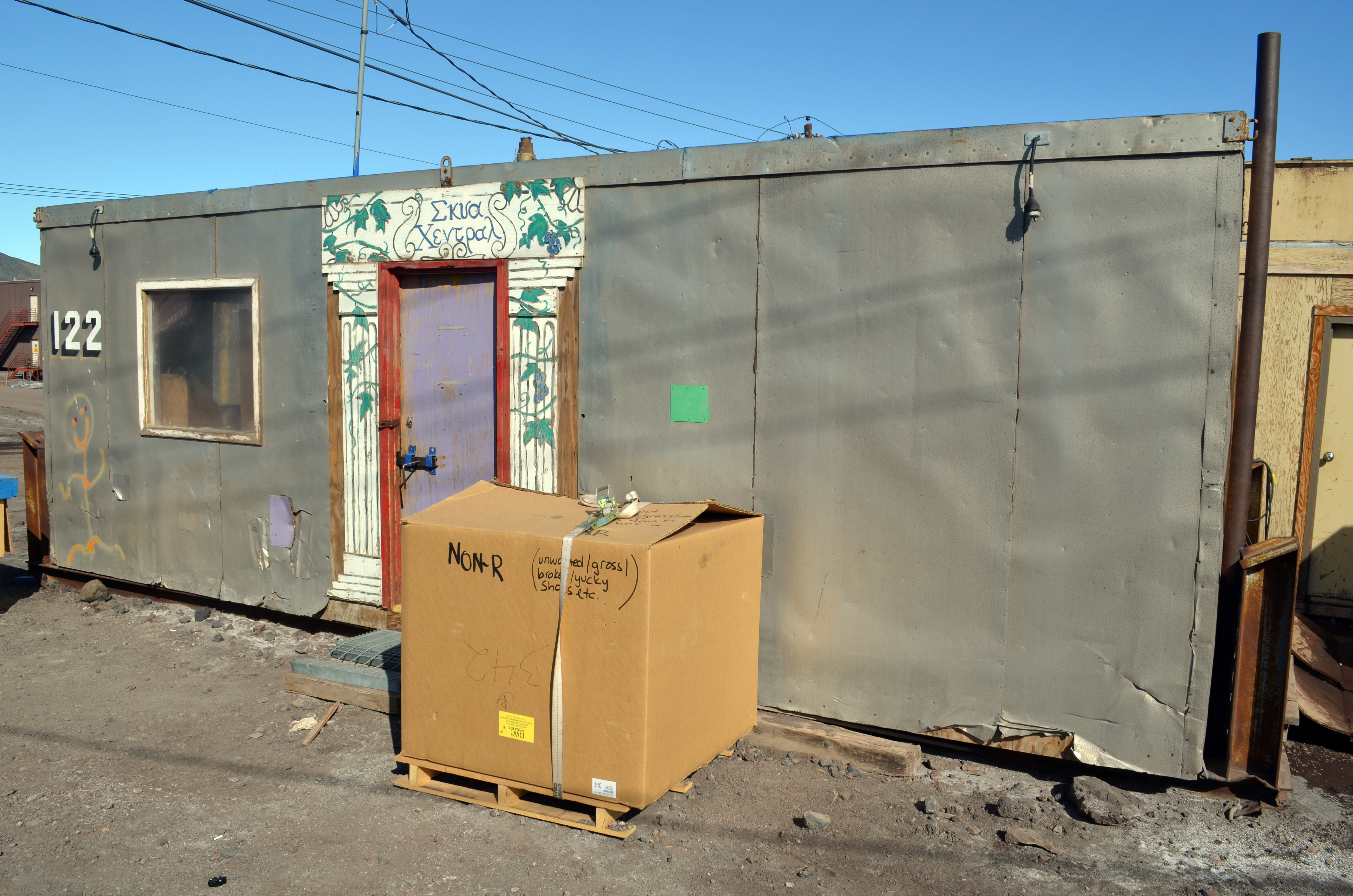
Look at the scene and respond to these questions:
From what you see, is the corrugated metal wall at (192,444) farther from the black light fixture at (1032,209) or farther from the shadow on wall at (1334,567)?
the shadow on wall at (1334,567)

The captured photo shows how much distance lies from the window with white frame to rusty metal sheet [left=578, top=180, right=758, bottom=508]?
256 cm

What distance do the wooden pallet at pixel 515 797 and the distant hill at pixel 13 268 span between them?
6119 inches

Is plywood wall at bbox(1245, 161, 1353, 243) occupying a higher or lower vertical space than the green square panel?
higher

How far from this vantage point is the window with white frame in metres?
6.05

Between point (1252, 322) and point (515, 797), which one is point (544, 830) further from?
point (1252, 322)

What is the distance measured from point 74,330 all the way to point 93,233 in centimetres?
76

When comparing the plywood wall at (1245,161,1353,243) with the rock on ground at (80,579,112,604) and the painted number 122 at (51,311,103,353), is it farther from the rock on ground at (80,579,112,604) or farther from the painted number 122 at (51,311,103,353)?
the rock on ground at (80,579,112,604)

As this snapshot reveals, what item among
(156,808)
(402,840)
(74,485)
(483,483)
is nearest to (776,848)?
(402,840)

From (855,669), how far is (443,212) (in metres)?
3.36

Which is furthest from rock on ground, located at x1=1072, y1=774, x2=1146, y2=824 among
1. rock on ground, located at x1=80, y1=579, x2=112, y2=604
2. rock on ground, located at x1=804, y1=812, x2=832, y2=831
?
rock on ground, located at x1=80, y1=579, x2=112, y2=604

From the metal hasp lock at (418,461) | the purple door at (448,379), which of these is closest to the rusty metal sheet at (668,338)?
the purple door at (448,379)

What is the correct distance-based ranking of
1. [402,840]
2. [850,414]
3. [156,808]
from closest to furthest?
[402,840] < [156,808] < [850,414]

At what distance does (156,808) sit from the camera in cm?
362

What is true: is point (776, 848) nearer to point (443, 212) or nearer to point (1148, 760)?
point (1148, 760)
